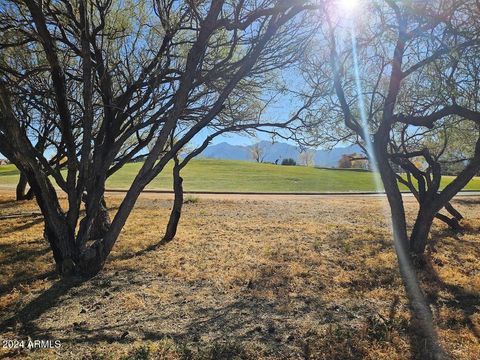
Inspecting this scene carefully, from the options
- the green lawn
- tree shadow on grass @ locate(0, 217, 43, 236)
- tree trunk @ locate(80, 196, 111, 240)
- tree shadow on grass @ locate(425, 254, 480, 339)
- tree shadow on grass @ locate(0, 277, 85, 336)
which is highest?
the green lawn

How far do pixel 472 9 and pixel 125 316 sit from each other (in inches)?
244

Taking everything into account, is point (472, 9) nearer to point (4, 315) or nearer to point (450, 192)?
point (450, 192)

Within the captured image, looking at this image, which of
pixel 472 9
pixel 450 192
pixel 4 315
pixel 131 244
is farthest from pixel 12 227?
pixel 472 9

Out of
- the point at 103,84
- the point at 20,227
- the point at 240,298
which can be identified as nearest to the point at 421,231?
the point at 240,298

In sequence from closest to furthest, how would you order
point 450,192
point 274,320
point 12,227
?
point 274,320, point 450,192, point 12,227

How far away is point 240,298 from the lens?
542 centimetres

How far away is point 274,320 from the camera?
4625mm

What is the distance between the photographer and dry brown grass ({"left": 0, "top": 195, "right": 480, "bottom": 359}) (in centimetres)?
398

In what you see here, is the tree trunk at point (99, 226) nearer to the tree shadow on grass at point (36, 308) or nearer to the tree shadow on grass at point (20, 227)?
the tree shadow on grass at point (36, 308)

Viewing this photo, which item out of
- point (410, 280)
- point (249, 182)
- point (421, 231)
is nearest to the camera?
point (410, 280)

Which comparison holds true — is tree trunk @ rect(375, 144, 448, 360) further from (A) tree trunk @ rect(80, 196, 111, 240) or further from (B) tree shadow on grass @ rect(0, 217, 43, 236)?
(B) tree shadow on grass @ rect(0, 217, 43, 236)

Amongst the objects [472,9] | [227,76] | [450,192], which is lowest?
[450,192]

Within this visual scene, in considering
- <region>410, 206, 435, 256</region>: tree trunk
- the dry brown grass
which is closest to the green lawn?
the dry brown grass

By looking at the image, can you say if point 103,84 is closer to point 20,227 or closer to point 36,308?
point 36,308
